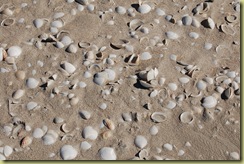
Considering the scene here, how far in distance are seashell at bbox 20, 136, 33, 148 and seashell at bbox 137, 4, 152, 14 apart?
1.07 metres

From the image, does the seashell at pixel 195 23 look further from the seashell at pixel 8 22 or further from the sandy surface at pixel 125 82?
the seashell at pixel 8 22

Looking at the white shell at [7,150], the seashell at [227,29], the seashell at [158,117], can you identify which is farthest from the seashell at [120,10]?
the white shell at [7,150]

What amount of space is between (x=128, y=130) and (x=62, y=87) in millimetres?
437

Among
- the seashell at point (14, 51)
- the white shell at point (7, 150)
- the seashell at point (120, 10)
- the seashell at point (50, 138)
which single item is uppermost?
the seashell at point (120, 10)

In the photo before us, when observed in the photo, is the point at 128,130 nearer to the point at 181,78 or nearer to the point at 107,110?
the point at 107,110

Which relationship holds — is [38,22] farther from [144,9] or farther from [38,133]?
[38,133]

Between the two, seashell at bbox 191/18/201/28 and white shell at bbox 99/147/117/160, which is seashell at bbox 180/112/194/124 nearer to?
white shell at bbox 99/147/117/160

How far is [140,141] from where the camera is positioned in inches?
89.0

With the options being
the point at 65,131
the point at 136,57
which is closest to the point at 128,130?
the point at 65,131

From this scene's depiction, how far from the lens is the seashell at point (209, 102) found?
2.40m

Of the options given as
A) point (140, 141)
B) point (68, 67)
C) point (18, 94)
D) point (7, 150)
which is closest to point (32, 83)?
point (18, 94)

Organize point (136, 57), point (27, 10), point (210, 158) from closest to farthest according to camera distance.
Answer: point (210, 158) → point (136, 57) → point (27, 10)

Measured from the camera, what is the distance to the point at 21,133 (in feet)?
7.66

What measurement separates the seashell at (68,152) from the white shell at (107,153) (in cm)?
12
